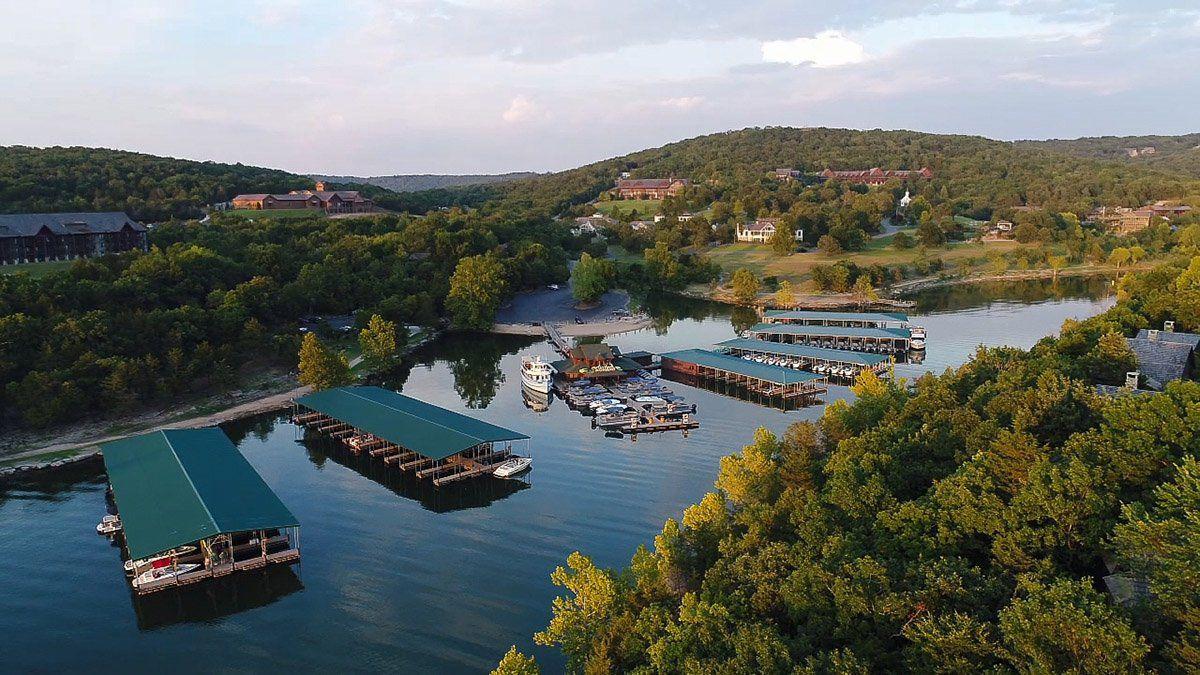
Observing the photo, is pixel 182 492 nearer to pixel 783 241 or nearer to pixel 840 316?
pixel 840 316

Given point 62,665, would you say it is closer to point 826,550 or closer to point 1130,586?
point 826,550

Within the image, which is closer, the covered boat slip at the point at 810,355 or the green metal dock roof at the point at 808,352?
the covered boat slip at the point at 810,355

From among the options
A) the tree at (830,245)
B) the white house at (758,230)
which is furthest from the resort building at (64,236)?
the tree at (830,245)

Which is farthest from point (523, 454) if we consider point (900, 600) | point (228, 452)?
point (900, 600)

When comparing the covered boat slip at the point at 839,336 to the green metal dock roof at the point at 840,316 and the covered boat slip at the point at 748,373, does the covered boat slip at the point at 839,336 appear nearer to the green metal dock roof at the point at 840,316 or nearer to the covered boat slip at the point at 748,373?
the green metal dock roof at the point at 840,316

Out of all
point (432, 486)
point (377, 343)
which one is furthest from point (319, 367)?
point (432, 486)
